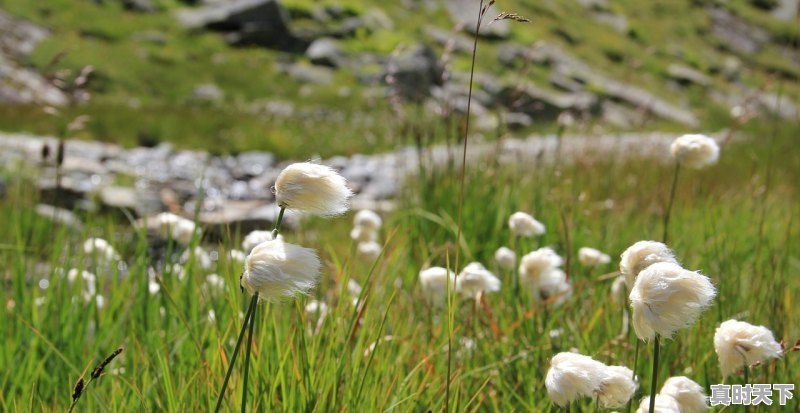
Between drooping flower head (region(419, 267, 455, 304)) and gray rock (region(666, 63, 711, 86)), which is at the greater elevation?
gray rock (region(666, 63, 711, 86))

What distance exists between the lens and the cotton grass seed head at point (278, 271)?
41.8 inches

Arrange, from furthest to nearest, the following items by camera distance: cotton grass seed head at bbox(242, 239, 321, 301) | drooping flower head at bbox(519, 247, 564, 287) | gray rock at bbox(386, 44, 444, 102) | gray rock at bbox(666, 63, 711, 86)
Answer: gray rock at bbox(666, 63, 711, 86) → gray rock at bbox(386, 44, 444, 102) → drooping flower head at bbox(519, 247, 564, 287) → cotton grass seed head at bbox(242, 239, 321, 301)

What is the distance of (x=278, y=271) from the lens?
3.48 ft

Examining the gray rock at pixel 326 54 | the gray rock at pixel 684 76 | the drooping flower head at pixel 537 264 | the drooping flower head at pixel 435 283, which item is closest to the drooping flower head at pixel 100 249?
the drooping flower head at pixel 435 283

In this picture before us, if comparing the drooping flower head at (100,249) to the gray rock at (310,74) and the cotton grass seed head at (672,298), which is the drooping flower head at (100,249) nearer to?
the cotton grass seed head at (672,298)

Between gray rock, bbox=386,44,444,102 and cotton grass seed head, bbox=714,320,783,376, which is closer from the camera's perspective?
cotton grass seed head, bbox=714,320,783,376

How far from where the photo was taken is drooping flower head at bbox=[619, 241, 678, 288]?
123cm

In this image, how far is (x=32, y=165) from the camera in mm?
7910

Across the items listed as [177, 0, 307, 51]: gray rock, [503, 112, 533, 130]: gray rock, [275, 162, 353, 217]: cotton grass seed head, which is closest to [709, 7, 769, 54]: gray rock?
[503, 112, 533, 130]: gray rock

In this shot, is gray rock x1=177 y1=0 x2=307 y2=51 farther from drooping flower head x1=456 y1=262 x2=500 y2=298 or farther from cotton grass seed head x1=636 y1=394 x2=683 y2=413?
cotton grass seed head x1=636 y1=394 x2=683 y2=413

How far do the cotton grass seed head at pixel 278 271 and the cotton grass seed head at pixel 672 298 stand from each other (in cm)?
48

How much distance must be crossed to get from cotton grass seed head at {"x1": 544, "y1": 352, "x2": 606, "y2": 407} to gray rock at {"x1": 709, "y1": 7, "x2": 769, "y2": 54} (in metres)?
33.0

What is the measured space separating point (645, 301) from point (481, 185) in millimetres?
2946

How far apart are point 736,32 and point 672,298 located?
1394 inches
